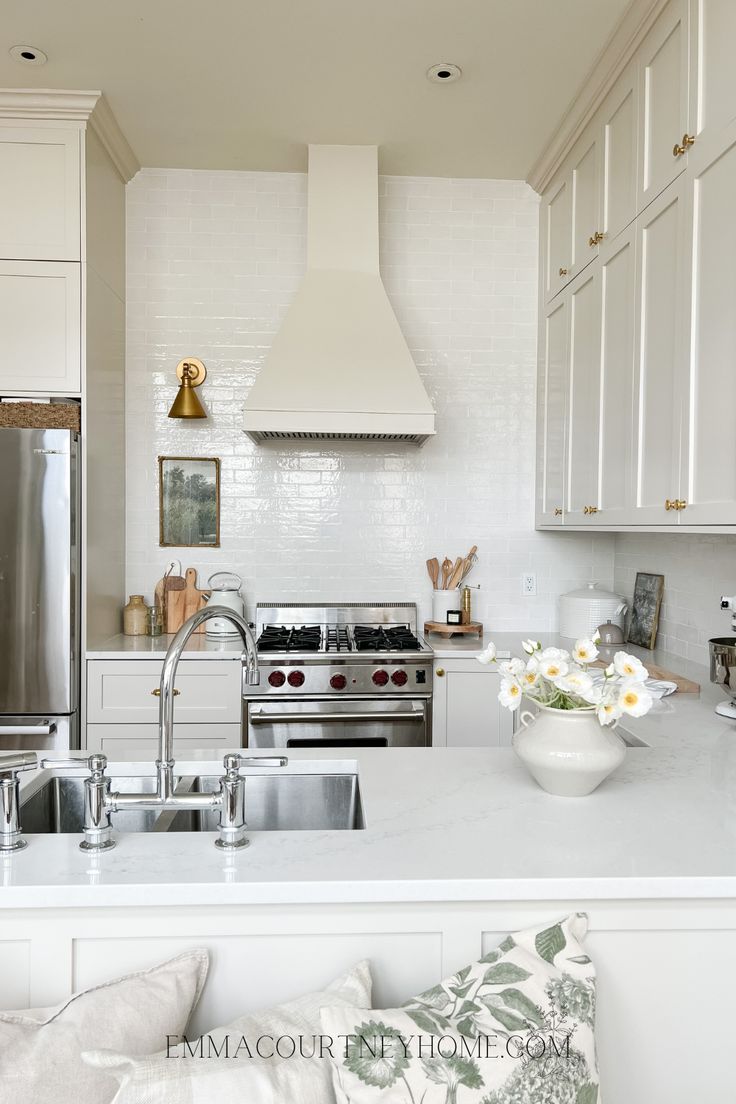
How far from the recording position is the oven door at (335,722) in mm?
3326

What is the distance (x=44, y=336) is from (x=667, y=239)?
235cm

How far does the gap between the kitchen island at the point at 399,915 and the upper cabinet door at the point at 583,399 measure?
2.01 metres

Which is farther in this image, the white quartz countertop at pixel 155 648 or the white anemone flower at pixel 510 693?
the white quartz countertop at pixel 155 648

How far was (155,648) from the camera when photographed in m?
3.37

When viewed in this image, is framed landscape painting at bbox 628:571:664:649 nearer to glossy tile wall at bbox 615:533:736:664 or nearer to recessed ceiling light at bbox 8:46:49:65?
glossy tile wall at bbox 615:533:736:664

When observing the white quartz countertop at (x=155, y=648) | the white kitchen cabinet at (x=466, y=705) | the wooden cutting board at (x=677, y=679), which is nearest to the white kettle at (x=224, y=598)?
the white quartz countertop at (x=155, y=648)

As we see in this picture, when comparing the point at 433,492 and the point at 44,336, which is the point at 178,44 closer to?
the point at 44,336

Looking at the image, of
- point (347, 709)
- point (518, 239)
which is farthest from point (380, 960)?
point (518, 239)

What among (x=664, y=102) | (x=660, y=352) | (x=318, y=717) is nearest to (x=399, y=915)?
(x=660, y=352)

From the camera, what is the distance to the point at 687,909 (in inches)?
50.8

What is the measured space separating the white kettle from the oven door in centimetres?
41

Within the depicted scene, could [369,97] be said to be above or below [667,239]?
above

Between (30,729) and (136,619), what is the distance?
74 cm

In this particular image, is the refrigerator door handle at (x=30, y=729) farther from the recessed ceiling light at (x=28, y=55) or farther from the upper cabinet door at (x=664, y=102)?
the upper cabinet door at (x=664, y=102)
